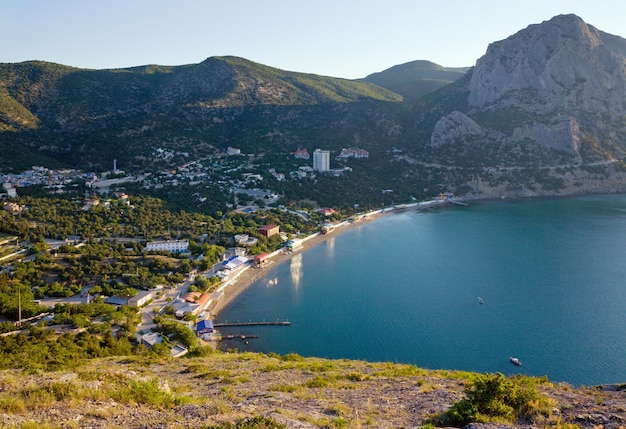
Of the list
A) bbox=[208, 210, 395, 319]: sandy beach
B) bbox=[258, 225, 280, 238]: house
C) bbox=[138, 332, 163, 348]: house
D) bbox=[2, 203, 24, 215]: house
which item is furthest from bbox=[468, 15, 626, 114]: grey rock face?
bbox=[138, 332, 163, 348]: house

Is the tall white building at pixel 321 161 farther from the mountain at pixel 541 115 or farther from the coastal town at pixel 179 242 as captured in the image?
the mountain at pixel 541 115

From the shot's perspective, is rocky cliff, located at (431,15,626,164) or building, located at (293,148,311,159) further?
building, located at (293,148,311,159)

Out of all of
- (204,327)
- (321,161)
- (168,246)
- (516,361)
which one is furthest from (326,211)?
(516,361)

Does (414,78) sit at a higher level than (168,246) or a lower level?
higher

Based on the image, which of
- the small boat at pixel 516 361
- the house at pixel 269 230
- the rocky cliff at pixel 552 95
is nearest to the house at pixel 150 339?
the small boat at pixel 516 361

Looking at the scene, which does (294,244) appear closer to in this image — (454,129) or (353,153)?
(353,153)

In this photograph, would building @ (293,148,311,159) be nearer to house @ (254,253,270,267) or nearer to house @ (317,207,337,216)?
house @ (317,207,337,216)
